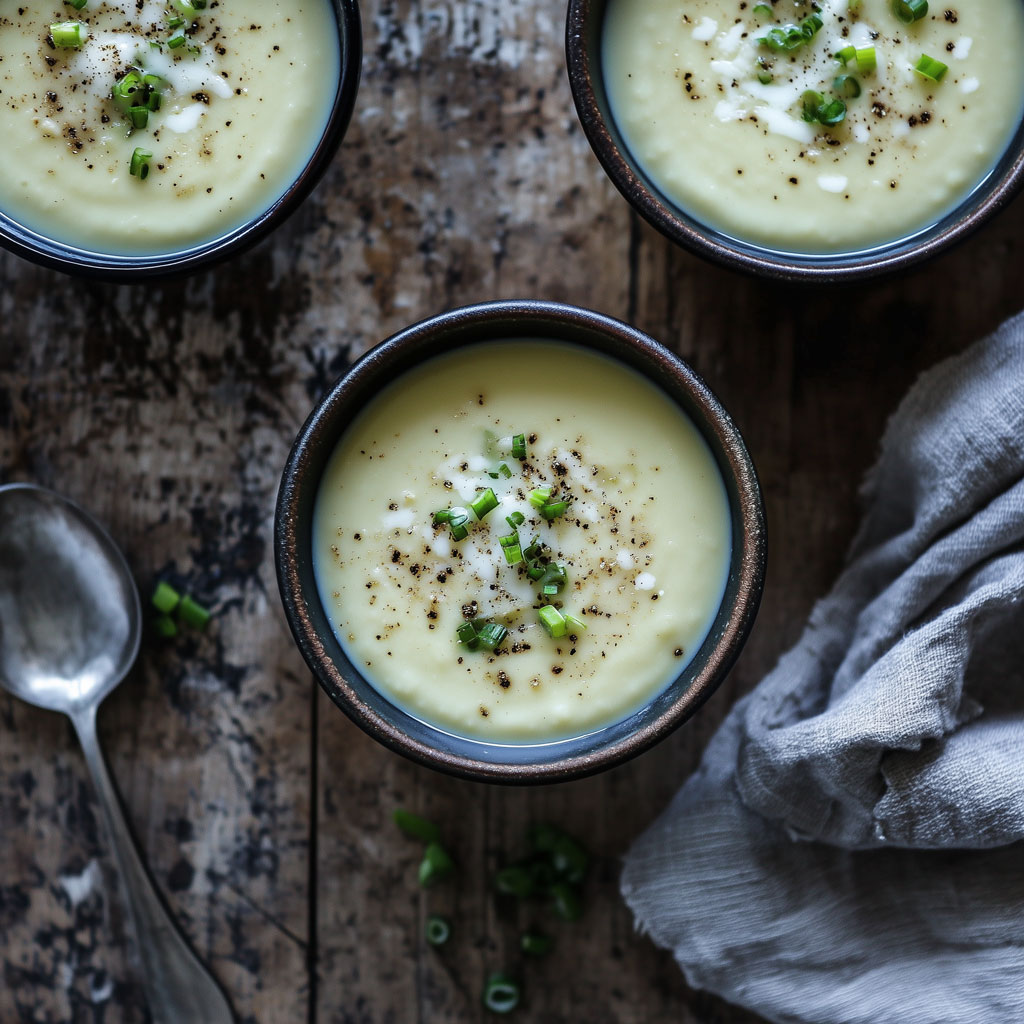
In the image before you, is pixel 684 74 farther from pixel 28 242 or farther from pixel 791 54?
pixel 28 242

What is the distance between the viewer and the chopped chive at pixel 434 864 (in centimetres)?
182

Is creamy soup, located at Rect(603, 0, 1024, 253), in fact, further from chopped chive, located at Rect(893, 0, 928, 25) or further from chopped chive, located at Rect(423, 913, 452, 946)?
Result: chopped chive, located at Rect(423, 913, 452, 946)

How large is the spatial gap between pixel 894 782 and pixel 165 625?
1.14 metres

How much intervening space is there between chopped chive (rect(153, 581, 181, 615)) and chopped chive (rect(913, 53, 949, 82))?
4.49 ft

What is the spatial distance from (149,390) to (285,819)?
0.74 meters

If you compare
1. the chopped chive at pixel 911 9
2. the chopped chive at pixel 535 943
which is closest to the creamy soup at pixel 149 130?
the chopped chive at pixel 911 9

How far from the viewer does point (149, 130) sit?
1647 millimetres

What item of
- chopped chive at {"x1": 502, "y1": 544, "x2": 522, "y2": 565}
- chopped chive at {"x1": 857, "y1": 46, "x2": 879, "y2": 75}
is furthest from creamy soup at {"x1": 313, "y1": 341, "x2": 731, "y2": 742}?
chopped chive at {"x1": 857, "y1": 46, "x2": 879, "y2": 75}

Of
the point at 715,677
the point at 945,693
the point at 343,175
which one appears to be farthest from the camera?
the point at 343,175

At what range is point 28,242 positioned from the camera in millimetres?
1618

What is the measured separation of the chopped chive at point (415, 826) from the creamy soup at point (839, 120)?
103 cm

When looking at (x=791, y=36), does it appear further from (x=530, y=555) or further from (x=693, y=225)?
(x=530, y=555)

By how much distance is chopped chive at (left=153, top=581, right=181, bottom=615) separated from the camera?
71.6 inches

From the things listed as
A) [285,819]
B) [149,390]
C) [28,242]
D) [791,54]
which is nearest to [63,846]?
[285,819]
